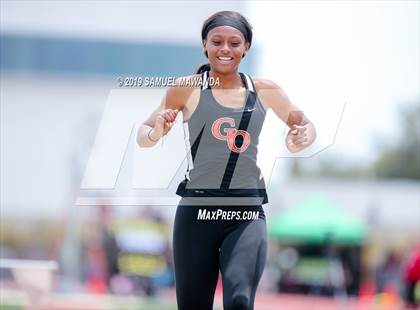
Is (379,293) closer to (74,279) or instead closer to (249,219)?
(74,279)

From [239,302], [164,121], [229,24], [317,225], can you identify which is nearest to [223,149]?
[164,121]

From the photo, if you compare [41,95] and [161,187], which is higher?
[41,95]

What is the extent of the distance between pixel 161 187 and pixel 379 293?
10.0m

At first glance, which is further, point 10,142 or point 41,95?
point 41,95

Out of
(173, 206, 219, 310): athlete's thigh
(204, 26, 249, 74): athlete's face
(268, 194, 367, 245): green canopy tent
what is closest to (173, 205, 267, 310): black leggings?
(173, 206, 219, 310): athlete's thigh

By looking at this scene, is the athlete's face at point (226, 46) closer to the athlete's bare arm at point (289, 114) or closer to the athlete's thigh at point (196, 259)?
the athlete's bare arm at point (289, 114)

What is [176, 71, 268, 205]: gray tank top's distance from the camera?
4.48 m

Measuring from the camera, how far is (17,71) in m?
11.9

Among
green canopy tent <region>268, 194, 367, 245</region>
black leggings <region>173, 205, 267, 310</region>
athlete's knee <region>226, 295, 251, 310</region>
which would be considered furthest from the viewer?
green canopy tent <region>268, 194, 367, 245</region>

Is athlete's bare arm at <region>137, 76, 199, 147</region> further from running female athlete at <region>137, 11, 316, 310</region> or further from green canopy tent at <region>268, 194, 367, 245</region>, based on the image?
green canopy tent at <region>268, 194, 367, 245</region>

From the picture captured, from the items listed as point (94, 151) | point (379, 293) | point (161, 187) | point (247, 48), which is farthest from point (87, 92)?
point (247, 48)

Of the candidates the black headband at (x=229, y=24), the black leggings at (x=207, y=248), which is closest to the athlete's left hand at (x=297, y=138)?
the black leggings at (x=207, y=248)

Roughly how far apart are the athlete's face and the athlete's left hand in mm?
413

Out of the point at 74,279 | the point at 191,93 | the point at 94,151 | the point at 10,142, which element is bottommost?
the point at 191,93
